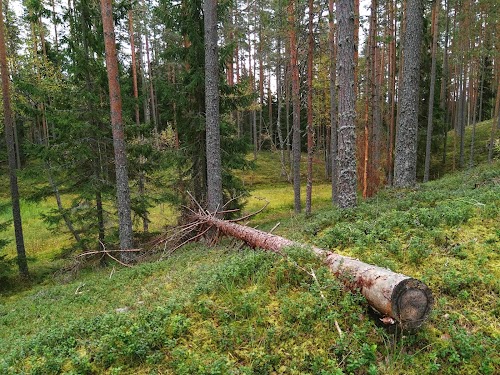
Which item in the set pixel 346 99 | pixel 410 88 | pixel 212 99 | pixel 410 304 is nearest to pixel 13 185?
pixel 212 99

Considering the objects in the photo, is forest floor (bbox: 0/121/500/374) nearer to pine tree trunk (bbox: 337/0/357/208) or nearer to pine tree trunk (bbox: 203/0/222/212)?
pine tree trunk (bbox: 337/0/357/208)

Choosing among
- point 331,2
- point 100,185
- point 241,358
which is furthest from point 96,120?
point 241,358

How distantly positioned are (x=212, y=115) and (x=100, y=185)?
6007 millimetres

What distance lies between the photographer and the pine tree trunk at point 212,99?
35.0ft

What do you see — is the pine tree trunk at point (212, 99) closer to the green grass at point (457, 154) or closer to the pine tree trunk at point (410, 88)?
the pine tree trunk at point (410, 88)

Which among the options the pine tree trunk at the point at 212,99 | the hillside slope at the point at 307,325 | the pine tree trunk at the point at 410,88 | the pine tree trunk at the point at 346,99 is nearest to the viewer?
the hillside slope at the point at 307,325

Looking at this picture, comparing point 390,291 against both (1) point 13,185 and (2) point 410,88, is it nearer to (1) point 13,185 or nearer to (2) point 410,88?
(2) point 410,88

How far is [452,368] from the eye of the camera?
9.31ft

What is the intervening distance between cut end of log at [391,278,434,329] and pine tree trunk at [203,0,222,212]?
26.1 feet

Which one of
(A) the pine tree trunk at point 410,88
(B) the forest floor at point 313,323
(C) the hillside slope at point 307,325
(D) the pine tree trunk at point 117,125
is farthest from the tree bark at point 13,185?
(A) the pine tree trunk at point 410,88

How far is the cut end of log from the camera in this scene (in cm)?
304

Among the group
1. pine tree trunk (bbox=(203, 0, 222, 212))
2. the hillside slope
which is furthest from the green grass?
the hillside slope

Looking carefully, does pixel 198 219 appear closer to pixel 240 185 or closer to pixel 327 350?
pixel 240 185

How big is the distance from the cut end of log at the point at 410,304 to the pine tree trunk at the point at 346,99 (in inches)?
215
